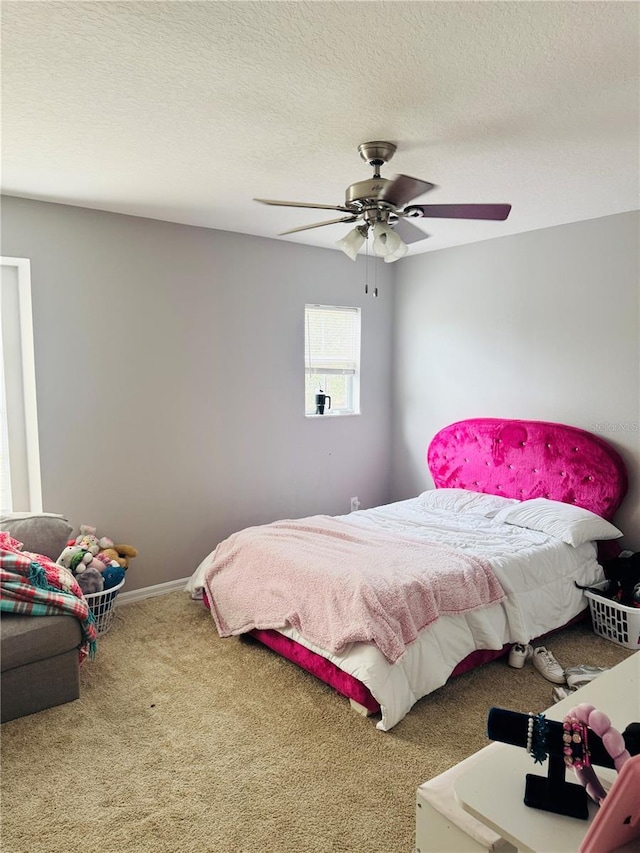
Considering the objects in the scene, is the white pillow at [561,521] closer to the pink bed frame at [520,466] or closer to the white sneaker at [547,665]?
the pink bed frame at [520,466]

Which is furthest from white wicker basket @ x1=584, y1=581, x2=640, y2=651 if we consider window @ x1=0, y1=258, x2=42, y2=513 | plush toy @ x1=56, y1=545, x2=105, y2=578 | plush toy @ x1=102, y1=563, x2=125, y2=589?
window @ x1=0, y1=258, x2=42, y2=513

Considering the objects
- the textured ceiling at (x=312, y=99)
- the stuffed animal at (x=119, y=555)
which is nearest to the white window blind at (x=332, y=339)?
the textured ceiling at (x=312, y=99)

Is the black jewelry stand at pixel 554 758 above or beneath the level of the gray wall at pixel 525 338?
beneath

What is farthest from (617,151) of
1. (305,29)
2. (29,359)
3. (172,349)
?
(29,359)

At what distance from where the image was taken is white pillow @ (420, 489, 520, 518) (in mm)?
4012

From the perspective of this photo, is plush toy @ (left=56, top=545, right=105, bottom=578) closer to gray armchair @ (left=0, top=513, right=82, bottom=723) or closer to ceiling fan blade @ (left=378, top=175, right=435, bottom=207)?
gray armchair @ (left=0, top=513, right=82, bottom=723)

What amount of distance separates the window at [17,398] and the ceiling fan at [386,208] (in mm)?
1815

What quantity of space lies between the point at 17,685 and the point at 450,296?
3.96 m

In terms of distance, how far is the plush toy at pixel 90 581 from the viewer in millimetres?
3152

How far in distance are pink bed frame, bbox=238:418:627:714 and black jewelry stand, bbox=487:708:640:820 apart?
1547 millimetres

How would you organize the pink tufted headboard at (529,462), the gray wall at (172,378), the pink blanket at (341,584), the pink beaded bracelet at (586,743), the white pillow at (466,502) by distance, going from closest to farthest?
the pink beaded bracelet at (586,743) → the pink blanket at (341,584) → the gray wall at (172,378) → the pink tufted headboard at (529,462) → the white pillow at (466,502)

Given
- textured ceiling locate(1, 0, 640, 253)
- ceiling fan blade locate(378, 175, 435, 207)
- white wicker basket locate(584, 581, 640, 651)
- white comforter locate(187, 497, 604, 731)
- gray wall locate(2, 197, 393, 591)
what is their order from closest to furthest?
1. textured ceiling locate(1, 0, 640, 253)
2. ceiling fan blade locate(378, 175, 435, 207)
3. white comforter locate(187, 497, 604, 731)
4. white wicker basket locate(584, 581, 640, 651)
5. gray wall locate(2, 197, 393, 591)

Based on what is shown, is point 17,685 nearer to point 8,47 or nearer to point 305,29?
point 8,47

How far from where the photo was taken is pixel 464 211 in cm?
244
